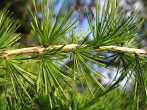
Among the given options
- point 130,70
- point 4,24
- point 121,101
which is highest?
point 4,24

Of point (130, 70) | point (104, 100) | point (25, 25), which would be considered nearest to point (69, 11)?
point (130, 70)

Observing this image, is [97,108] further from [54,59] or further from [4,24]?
[4,24]

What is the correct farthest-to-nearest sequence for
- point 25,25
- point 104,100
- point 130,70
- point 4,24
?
point 25,25 < point 104,100 < point 130,70 < point 4,24

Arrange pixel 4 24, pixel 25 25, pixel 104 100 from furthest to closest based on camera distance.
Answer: pixel 25 25 → pixel 104 100 → pixel 4 24

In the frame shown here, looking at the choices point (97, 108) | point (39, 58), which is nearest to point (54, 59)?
point (39, 58)

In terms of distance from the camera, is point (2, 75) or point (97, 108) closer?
point (97, 108)

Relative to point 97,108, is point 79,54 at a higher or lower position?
higher

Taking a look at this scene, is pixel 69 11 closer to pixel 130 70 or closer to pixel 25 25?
pixel 130 70

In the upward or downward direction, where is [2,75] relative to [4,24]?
downward

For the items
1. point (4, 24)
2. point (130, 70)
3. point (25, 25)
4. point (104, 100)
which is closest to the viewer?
point (4, 24)
